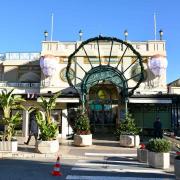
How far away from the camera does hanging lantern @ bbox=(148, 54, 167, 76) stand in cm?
2802

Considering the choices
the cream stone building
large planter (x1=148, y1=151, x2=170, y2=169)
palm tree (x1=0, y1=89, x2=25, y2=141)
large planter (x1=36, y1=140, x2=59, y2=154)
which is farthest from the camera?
the cream stone building

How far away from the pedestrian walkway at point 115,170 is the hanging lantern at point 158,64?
15119 millimetres

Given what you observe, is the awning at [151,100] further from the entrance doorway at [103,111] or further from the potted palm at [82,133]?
the potted palm at [82,133]

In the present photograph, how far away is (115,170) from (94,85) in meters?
16.6

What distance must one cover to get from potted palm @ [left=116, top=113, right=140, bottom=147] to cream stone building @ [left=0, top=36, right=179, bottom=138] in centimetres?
619

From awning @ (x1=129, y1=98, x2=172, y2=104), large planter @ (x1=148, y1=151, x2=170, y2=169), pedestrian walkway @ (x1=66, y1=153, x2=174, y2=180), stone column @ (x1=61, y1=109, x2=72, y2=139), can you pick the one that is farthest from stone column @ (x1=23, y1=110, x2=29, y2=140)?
large planter @ (x1=148, y1=151, x2=170, y2=169)

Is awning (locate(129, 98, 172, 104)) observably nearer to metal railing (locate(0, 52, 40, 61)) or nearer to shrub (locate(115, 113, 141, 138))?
shrub (locate(115, 113, 141, 138))

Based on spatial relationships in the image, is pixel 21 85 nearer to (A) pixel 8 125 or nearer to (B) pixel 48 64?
(B) pixel 48 64

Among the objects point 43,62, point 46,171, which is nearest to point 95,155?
point 46,171

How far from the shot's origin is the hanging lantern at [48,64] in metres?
28.4

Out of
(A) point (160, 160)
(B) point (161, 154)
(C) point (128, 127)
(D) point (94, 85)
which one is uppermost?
(D) point (94, 85)

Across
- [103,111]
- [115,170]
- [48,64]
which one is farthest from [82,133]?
[103,111]

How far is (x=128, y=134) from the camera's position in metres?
19.1

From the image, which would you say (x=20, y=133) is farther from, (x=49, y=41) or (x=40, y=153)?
(x=40, y=153)
